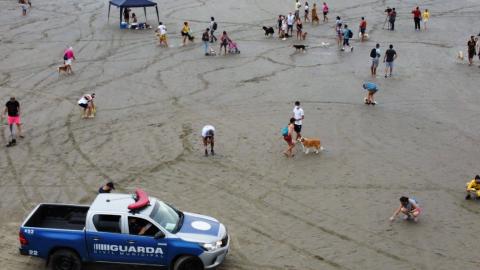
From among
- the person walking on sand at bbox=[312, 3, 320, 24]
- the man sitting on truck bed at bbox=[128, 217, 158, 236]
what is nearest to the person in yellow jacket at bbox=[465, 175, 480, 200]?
the man sitting on truck bed at bbox=[128, 217, 158, 236]

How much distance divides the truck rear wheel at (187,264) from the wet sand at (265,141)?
0.90 metres

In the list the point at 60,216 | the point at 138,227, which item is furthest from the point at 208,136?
the point at 138,227

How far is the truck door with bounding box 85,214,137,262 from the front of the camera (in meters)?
11.8

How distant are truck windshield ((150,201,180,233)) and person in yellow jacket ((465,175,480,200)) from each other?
7.96 m

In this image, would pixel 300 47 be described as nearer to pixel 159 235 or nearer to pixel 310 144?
pixel 310 144

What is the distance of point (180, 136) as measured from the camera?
66.1 feet

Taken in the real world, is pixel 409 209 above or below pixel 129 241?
below

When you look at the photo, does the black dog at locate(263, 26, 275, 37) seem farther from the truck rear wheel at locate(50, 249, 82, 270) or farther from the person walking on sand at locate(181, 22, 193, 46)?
the truck rear wheel at locate(50, 249, 82, 270)

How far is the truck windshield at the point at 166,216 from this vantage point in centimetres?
1213

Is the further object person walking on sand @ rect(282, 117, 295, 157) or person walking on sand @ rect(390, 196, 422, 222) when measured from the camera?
person walking on sand @ rect(282, 117, 295, 157)

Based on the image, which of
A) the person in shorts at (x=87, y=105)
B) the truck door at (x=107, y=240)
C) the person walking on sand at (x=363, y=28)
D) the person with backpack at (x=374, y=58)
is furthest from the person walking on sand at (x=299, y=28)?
the truck door at (x=107, y=240)

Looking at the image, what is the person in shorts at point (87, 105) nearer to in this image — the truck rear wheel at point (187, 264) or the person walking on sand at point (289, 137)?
the person walking on sand at point (289, 137)

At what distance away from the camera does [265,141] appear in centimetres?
1967

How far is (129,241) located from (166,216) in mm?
980
